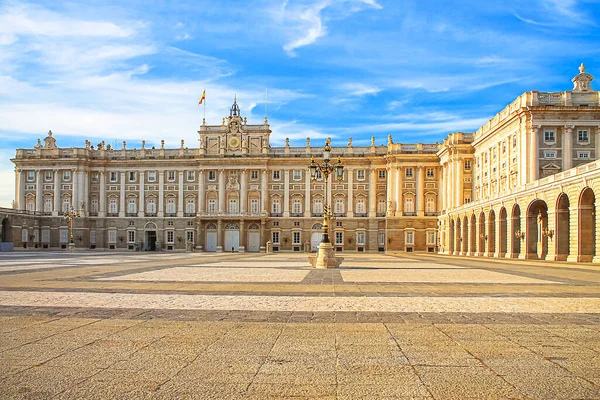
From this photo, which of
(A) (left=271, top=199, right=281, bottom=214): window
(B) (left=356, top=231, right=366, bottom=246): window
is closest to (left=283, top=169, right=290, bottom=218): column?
(A) (left=271, top=199, right=281, bottom=214): window

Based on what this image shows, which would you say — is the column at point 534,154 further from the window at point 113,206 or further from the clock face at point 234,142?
the window at point 113,206

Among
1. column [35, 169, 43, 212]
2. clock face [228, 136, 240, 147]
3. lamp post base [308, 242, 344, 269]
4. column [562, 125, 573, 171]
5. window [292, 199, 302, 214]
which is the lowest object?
lamp post base [308, 242, 344, 269]

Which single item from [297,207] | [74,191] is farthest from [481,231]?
[74,191]

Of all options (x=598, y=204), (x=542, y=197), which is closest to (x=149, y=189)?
(x=542, y=197)

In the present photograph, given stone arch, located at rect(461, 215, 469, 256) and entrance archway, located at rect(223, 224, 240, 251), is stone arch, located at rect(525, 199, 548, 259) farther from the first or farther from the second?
entrance archway, located at rect(223, 224, 240, 251)

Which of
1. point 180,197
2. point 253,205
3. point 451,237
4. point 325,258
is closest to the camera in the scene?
point 325,258

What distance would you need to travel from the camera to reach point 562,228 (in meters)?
40.2

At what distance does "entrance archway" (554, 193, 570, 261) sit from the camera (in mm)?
39812

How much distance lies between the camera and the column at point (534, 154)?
52.0 m

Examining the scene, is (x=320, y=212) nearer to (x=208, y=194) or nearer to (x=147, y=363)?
(x=208, y=194)

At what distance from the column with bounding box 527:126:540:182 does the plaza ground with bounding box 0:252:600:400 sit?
3966 centimetres

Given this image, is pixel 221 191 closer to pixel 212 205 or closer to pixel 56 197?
pixel 212 205

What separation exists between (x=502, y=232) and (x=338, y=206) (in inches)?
1316

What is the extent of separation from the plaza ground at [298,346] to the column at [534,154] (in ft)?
130
